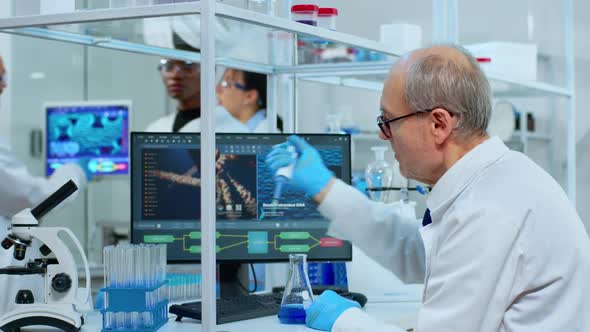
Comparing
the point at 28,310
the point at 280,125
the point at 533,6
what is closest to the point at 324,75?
the point at 280,125

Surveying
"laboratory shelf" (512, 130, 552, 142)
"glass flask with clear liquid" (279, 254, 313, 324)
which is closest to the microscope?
"glass flask with clear liquid" (279, 254, 313, 324)

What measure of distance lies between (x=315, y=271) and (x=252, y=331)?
0.66 meters

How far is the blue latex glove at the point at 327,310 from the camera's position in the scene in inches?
75.6

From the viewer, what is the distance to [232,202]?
2.48 metres

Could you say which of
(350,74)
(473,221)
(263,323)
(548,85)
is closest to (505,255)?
(473,221)

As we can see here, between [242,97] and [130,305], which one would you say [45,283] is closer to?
[130,305]

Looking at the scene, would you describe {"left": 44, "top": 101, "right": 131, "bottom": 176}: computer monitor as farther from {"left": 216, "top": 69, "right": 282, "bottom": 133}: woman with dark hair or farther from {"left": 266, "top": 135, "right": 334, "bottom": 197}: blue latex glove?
{"left": 266, "top": 135, "right": 334, "bottom": 197}: blue latex glove

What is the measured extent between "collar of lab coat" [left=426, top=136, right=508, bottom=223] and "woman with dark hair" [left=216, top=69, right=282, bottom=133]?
2096 millimetres

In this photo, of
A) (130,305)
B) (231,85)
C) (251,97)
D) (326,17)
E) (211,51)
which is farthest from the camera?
(231,85)

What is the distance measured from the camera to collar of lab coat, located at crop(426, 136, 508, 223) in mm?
1708

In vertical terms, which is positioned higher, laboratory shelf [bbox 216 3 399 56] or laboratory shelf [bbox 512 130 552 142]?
laboratory shelf [bbox 216 3 399 56]

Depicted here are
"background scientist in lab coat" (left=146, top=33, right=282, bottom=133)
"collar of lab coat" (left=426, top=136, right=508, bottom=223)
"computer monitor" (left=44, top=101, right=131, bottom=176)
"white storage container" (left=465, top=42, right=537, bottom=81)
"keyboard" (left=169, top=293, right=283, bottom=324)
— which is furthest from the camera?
"computer monitor" (left=44, top=101, right=131, bottom=176)

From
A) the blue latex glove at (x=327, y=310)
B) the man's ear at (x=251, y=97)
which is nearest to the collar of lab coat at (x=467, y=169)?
the blue latex glove at (x=327, y=310)

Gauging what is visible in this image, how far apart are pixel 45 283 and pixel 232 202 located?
62cm
